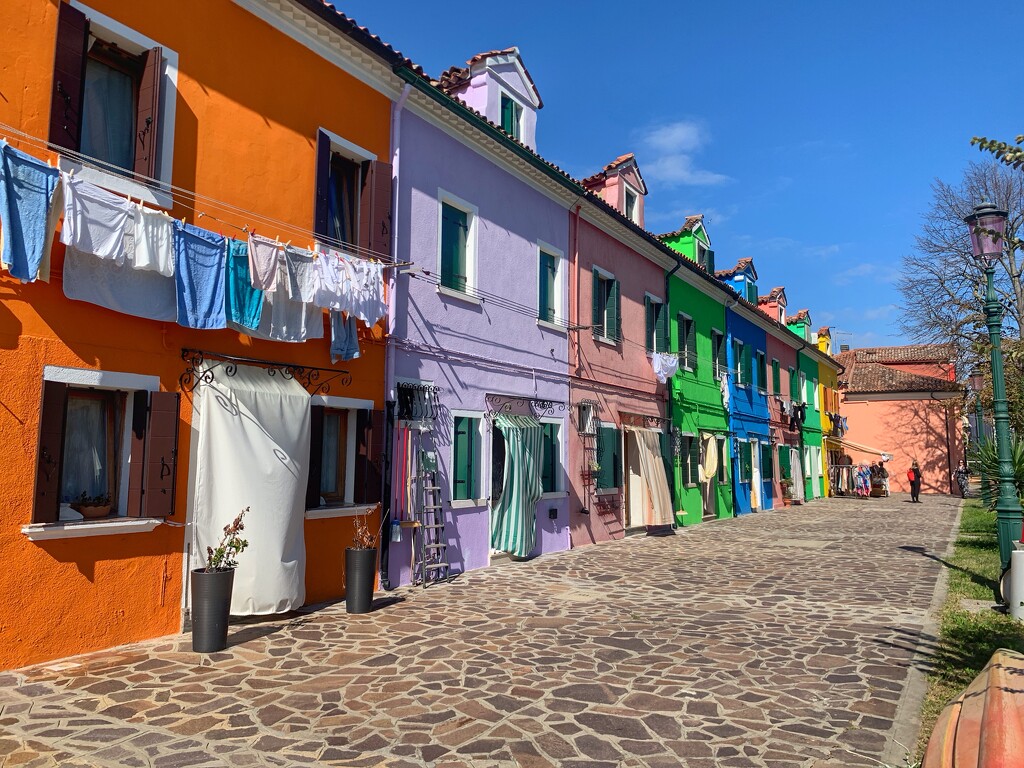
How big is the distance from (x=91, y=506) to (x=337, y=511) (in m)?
2.89

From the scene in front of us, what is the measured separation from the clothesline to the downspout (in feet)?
1.56

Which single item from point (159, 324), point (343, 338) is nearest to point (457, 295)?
point (343, 338)

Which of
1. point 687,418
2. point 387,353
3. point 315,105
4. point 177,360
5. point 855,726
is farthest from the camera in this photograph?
point 687,418

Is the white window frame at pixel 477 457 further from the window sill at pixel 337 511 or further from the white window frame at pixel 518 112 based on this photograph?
the white window frame at pixel 518 112

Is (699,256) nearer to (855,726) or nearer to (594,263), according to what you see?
(594,263)

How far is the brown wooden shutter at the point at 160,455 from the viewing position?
6.77 metres

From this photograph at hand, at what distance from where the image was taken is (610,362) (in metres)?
16.0

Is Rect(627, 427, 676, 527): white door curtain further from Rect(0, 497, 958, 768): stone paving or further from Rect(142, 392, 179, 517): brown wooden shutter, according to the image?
Rect(142, 392, 179, 517): brown wooden shutter

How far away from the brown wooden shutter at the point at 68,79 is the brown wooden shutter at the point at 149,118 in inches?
22.6

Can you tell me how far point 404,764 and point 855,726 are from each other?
3033 millimetres

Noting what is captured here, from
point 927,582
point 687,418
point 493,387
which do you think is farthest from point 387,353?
point 687,418

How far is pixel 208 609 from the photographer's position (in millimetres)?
6426

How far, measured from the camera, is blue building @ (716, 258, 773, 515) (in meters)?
23.4

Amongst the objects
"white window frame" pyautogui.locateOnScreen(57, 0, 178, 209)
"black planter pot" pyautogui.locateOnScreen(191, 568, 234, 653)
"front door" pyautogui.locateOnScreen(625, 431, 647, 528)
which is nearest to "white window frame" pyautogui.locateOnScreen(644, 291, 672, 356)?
"front door" pyautogui.locateOnScreen(625, 431, 647, 528)
